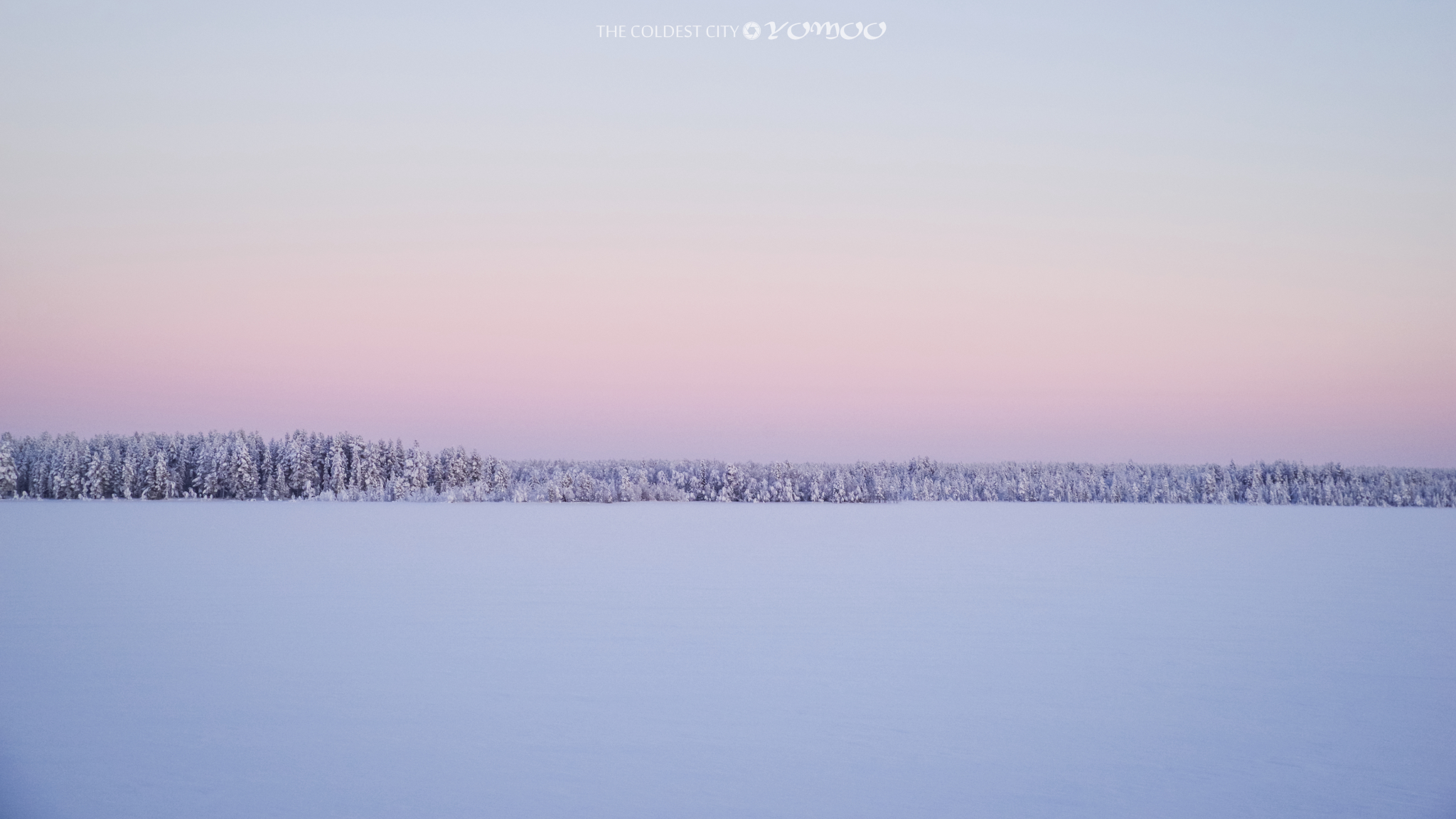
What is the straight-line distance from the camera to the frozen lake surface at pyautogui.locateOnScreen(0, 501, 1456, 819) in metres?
5.88

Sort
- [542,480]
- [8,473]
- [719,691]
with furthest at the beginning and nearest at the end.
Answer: [542,480] → [8,473] → [719,691]

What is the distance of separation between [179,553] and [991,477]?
243 feet

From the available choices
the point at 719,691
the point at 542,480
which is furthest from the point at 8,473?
the point at 719,691

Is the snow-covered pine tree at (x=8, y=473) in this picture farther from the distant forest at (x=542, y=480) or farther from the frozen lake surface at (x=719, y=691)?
the frozen lake surface at (x=719, y=691)

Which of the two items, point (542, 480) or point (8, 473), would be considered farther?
point (542, 480)

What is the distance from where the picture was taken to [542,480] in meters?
77.9

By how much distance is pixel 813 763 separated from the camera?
6.32 meters

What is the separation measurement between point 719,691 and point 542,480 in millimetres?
71299

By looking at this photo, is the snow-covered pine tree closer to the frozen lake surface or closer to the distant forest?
the distant forest

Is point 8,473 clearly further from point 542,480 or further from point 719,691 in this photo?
point 719,691

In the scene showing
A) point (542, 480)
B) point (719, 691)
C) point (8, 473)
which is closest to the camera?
point (719, 691)

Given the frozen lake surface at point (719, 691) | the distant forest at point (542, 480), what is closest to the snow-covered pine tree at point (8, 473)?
the distant forest at point (542, 480)

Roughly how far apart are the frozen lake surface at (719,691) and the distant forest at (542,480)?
150 ft

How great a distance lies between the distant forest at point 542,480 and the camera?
57656 mm
